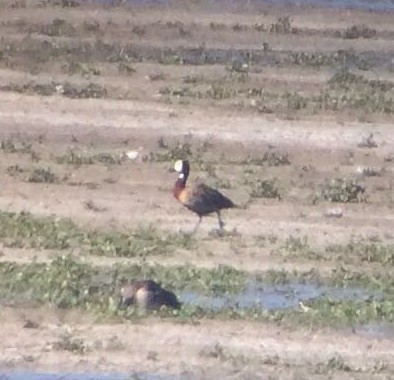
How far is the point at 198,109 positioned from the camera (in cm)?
2033

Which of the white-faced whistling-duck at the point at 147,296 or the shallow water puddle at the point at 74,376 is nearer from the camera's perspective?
the shallow water puddle at the point at 74,376

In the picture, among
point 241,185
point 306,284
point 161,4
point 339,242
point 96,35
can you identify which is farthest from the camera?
point 161,4

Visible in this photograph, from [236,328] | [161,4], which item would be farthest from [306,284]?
[161,4]

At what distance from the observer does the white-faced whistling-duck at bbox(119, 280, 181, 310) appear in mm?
11758

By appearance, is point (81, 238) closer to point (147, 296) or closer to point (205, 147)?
point (147, 296)

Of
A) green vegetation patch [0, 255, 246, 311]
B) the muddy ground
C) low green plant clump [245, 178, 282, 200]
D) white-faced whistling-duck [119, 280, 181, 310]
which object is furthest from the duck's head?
white-faced whistling-duck [119, 280, 181, 310]

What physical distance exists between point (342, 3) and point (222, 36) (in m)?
3.10

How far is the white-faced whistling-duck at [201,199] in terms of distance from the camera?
50.1 feet

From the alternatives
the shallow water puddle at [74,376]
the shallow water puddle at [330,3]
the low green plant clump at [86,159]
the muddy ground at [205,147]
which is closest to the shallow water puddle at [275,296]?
Answer: the muddy ground at [205,147]

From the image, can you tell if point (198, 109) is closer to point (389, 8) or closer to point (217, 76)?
point (217, 76)

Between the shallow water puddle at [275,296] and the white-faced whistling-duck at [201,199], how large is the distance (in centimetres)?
212

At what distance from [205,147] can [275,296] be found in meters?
6.19

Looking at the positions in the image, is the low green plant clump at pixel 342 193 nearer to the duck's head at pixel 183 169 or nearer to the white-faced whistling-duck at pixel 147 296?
the duck's head at pixel 183 169

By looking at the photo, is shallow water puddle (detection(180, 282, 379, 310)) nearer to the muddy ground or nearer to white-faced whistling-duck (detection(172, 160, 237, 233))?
the muddy ground
